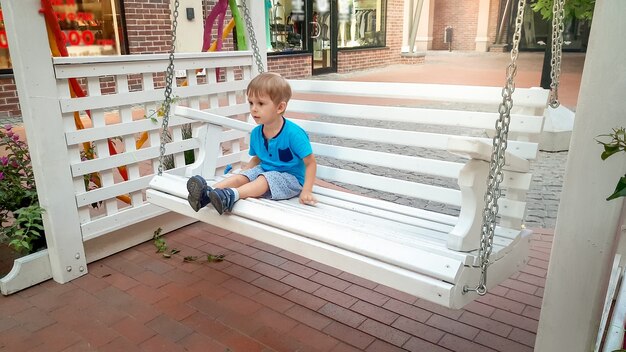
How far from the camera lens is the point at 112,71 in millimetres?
3002

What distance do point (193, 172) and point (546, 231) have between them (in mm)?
2527

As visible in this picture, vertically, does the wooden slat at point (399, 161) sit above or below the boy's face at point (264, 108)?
below

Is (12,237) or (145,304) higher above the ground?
(12,237)

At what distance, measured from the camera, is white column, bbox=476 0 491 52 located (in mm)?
23014

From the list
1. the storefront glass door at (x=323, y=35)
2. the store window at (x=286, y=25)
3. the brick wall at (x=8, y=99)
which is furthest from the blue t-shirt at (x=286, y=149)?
the storefront glass door at (x=323, y=35)

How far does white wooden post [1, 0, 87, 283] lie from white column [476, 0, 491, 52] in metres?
23.3

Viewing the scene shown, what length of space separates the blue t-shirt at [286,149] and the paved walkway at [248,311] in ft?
2.27

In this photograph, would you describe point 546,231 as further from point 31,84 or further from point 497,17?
point 497,17

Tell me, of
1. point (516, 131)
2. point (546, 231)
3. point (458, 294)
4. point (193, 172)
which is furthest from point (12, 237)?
point (546, 231)

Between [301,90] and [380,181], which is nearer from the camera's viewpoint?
[380,181]

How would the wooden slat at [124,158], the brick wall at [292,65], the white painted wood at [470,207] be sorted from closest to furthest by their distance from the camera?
1. the white painted wood at [470,207]
2. the wooden slat at [124,158]
3. the brick wall at [292,65]

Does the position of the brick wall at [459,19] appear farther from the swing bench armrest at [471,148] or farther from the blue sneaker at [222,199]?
the swing bench armrest at [471,148]

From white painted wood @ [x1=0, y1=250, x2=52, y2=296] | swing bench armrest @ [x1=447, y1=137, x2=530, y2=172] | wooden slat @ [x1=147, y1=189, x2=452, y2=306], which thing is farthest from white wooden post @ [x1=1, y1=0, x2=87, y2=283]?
swing bench armrest @ [x1=447, y1=137, x2=530, y2=172]

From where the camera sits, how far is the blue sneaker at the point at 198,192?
2318 mm
